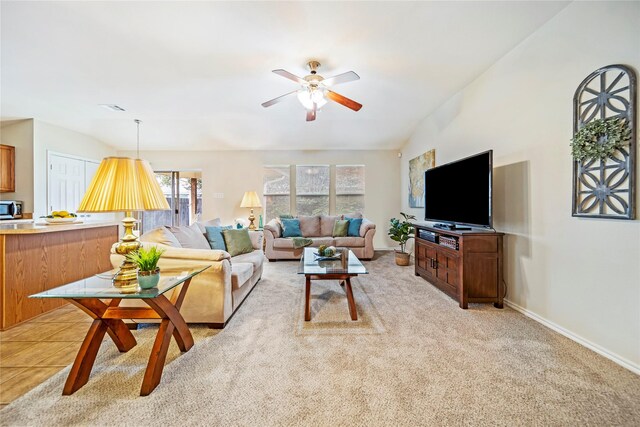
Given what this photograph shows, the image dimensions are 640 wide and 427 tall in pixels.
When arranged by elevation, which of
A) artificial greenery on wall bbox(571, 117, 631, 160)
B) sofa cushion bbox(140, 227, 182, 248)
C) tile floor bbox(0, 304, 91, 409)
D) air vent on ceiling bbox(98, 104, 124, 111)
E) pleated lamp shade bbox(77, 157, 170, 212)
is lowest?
tile floor bbox(0, 304, 91, 409)

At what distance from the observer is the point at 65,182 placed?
4.85 meters

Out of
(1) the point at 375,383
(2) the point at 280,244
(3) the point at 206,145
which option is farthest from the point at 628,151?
(3) the point at 206,145

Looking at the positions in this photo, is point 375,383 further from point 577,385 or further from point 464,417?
point 577,385

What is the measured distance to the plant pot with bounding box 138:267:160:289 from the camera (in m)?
1.55

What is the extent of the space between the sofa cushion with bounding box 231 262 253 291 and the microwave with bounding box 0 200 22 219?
4.03 metres

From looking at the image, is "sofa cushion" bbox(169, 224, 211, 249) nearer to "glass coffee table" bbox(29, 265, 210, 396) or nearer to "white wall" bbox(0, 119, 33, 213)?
"glass coffee table" bbox(29, 265, 210, 396)

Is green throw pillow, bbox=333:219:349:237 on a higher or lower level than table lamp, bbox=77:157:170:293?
lower

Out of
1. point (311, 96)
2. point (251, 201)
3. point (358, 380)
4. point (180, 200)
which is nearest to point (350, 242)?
point (251, 201)

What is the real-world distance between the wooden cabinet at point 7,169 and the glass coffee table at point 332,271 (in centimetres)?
513

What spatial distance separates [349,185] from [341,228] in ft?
4.68

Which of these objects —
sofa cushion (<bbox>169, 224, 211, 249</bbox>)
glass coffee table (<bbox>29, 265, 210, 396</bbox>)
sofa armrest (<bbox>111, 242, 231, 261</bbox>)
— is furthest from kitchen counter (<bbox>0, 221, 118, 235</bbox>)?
glass coffee table (<bbox>29, 265, 210, 396</bbox>)

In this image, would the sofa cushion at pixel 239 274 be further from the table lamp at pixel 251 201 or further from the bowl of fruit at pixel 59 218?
the table lamp at pixel 251 201

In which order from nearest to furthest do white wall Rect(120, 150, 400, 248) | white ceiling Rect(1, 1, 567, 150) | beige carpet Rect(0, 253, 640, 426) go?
beige carpet Rect(0, 253, 640, 426)
white ceiling Rect(1, 1, 567, 150)
white wall Rect(120, 150, 400, 248)

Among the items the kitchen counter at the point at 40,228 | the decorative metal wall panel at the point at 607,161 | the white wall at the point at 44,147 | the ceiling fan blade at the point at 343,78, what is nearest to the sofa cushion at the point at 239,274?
the kitchen counter at the point at 40,228
